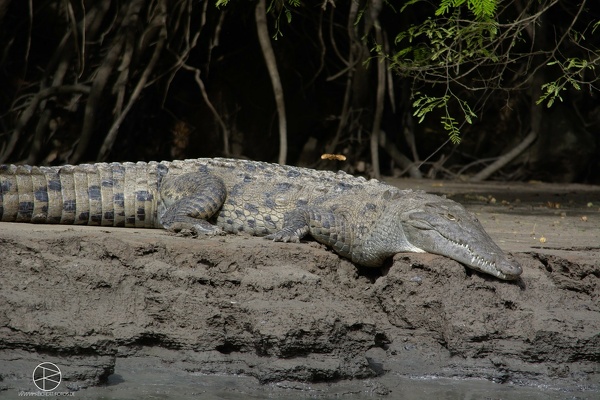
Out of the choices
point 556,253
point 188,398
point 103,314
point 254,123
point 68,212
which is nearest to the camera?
point 188,398

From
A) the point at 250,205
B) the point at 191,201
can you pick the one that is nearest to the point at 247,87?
the point at 250,205

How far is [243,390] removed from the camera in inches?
184

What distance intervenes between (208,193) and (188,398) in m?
2.07

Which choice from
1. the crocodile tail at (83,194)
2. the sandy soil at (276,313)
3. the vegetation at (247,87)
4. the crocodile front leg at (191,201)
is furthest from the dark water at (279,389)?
the vegetation at (247,87)

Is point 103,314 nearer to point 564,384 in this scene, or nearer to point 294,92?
point 564,384

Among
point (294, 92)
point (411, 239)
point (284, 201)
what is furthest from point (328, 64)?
point (411, 239)

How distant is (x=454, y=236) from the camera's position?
548 cm

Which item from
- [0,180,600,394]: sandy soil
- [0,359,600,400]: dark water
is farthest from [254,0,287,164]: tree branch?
[0,359,600,400]: dark water

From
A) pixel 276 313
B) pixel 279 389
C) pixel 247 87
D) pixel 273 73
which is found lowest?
pixel 279 389

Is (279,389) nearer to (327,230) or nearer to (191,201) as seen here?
(327,230)

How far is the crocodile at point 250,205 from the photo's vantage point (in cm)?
574

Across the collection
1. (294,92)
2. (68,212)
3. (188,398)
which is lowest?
(188,398)

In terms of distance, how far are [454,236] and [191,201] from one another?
1.85m

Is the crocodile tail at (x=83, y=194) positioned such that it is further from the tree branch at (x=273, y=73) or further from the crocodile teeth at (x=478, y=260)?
the tree branch at (x=273, y=73)
